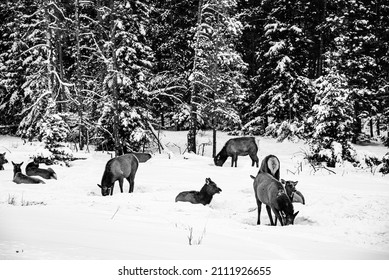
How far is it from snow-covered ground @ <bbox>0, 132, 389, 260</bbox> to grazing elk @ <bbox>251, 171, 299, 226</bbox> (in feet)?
1.41

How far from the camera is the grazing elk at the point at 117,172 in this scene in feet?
36.8

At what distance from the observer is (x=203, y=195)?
409 inches

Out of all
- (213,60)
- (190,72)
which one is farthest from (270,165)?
(190,72)

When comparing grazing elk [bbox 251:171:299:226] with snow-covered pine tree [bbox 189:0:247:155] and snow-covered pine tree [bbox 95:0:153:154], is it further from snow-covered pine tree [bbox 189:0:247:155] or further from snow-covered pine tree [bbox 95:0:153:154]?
snow-covered pine tree [bbox 189:0:247:155]

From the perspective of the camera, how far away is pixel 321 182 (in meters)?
12.3

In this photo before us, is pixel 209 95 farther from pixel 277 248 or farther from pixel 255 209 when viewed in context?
pixel 277 248

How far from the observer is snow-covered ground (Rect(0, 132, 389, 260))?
422 centimetres

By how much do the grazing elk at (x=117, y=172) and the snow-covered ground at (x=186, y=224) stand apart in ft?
1.88

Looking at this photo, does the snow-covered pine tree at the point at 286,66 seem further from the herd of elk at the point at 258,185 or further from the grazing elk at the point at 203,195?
the grazing elk at the point at 203,195

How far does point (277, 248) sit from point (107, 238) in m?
2.08

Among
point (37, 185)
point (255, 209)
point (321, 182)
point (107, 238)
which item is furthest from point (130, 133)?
point (107, 238)

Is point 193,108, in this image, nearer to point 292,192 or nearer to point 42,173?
point 42,173

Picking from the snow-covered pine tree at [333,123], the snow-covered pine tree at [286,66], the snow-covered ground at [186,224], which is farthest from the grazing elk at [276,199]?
the snow-covered pine tree at [286,66]

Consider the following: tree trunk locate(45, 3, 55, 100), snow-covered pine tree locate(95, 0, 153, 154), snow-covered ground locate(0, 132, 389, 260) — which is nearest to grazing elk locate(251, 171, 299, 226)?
snow-covered ground locate(0, 132, 389, 260)
